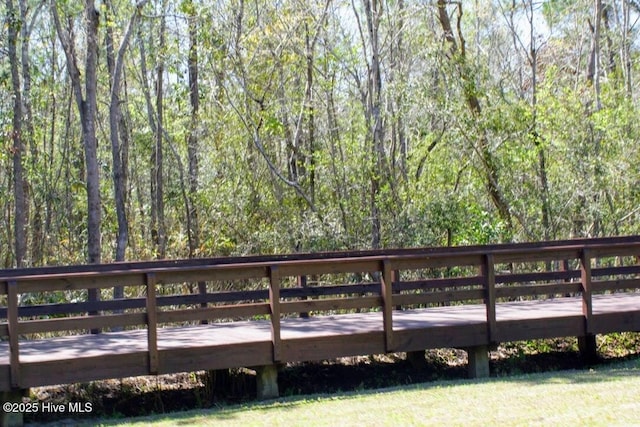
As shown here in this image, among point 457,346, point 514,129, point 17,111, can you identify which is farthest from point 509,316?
point 17,111

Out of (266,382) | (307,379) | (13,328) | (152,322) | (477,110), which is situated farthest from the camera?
(477,110)

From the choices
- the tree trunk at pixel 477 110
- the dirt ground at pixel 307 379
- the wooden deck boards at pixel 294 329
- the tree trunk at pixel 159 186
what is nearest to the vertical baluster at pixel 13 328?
the wooden deck boards at pixel 294 329

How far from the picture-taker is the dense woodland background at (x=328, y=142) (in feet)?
60.5

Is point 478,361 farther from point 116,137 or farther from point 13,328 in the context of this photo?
point 116,137

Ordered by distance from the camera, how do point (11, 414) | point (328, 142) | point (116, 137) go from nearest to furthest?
point (11, 414) → point (116, 137) → point (328, 142)

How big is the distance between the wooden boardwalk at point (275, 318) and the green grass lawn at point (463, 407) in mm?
644

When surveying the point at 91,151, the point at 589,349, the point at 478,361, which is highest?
the point at 91,151

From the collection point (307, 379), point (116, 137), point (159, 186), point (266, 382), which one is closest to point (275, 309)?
point (266, 382)

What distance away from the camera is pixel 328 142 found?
20734 mm

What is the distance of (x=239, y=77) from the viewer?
19.4 metres

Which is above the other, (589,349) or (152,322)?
(152,322)

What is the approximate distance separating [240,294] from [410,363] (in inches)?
96.8

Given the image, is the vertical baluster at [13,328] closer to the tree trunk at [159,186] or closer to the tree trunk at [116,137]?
the tree trunk at [116,137]

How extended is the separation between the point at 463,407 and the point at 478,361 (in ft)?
10.2
